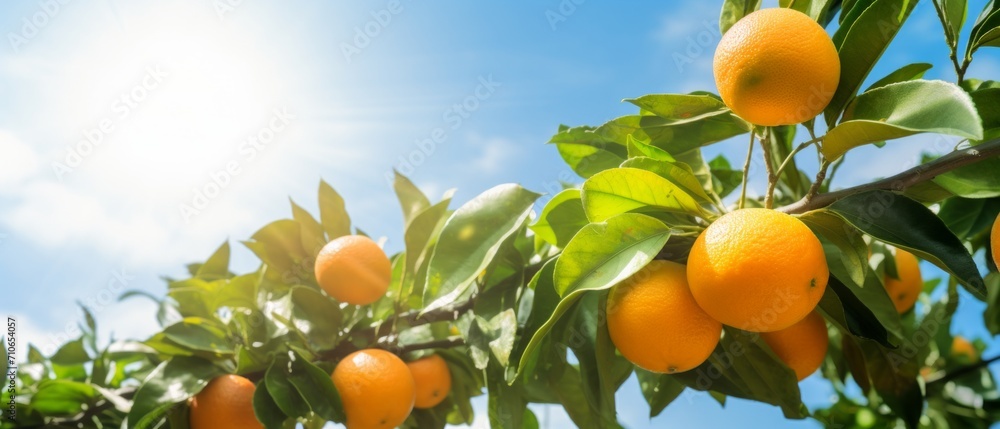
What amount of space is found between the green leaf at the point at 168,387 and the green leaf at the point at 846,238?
1022 mm

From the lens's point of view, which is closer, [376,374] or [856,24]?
[856,24]

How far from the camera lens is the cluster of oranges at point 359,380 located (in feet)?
3.97

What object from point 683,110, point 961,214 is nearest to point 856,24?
point 683,110

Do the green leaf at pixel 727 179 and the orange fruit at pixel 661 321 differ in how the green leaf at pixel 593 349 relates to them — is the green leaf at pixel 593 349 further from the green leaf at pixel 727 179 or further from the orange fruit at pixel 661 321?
the green leaf at pixel 727 179

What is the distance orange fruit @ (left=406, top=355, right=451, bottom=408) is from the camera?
4.48ft

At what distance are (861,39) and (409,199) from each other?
83cm

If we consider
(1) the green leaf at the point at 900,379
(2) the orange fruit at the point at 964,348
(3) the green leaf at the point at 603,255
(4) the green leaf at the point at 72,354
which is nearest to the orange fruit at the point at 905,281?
(1) the green leaf at the point at 900,379

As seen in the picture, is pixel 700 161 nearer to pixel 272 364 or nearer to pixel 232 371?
pixel 272 364

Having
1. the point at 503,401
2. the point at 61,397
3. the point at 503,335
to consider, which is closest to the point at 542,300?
the point at 503,335

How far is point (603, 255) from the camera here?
3.04 feet

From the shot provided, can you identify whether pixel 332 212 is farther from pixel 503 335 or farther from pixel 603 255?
pixel 603 255

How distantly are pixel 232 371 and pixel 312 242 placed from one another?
299 millimetres

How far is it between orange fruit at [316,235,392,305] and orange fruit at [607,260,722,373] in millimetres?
527

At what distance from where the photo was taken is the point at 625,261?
0.91 metres
